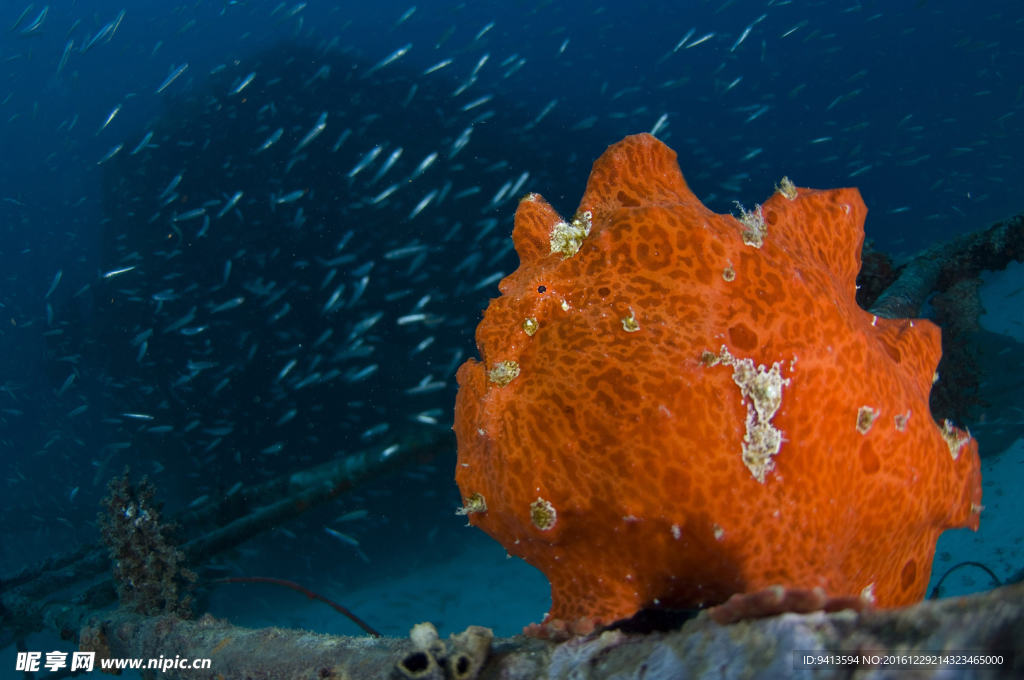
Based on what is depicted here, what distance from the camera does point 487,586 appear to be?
13633mm

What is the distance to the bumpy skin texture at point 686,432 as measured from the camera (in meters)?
1.35

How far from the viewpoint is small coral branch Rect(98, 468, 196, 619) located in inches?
168

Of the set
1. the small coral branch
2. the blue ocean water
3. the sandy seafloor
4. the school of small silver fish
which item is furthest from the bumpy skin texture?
the sandy seafloor

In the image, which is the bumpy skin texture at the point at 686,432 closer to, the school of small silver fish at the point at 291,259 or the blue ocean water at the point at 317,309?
the school of small silver fish at the point at 291,259

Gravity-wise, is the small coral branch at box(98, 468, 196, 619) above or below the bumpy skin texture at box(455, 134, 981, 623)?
below

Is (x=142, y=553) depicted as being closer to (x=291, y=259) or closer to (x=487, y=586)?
(x=487, y=586)

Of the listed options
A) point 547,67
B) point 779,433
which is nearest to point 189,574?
point 779,433

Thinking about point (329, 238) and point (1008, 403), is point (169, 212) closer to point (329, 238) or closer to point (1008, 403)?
point (329, 238)

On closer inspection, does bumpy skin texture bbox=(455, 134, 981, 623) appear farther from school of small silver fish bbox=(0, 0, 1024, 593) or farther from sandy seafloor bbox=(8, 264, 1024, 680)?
sandy seafloor bbox=(8, 264, 1024, 680)

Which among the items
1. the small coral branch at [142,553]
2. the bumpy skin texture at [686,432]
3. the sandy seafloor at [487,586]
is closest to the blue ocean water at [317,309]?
the sandy seafloor at [487,586]

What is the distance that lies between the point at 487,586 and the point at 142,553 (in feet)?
35.6

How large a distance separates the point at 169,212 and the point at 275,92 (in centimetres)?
633

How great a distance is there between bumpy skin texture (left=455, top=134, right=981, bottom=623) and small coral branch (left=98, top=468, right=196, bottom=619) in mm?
4433

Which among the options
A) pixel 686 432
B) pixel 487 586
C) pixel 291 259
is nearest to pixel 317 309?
pixel 291 259
